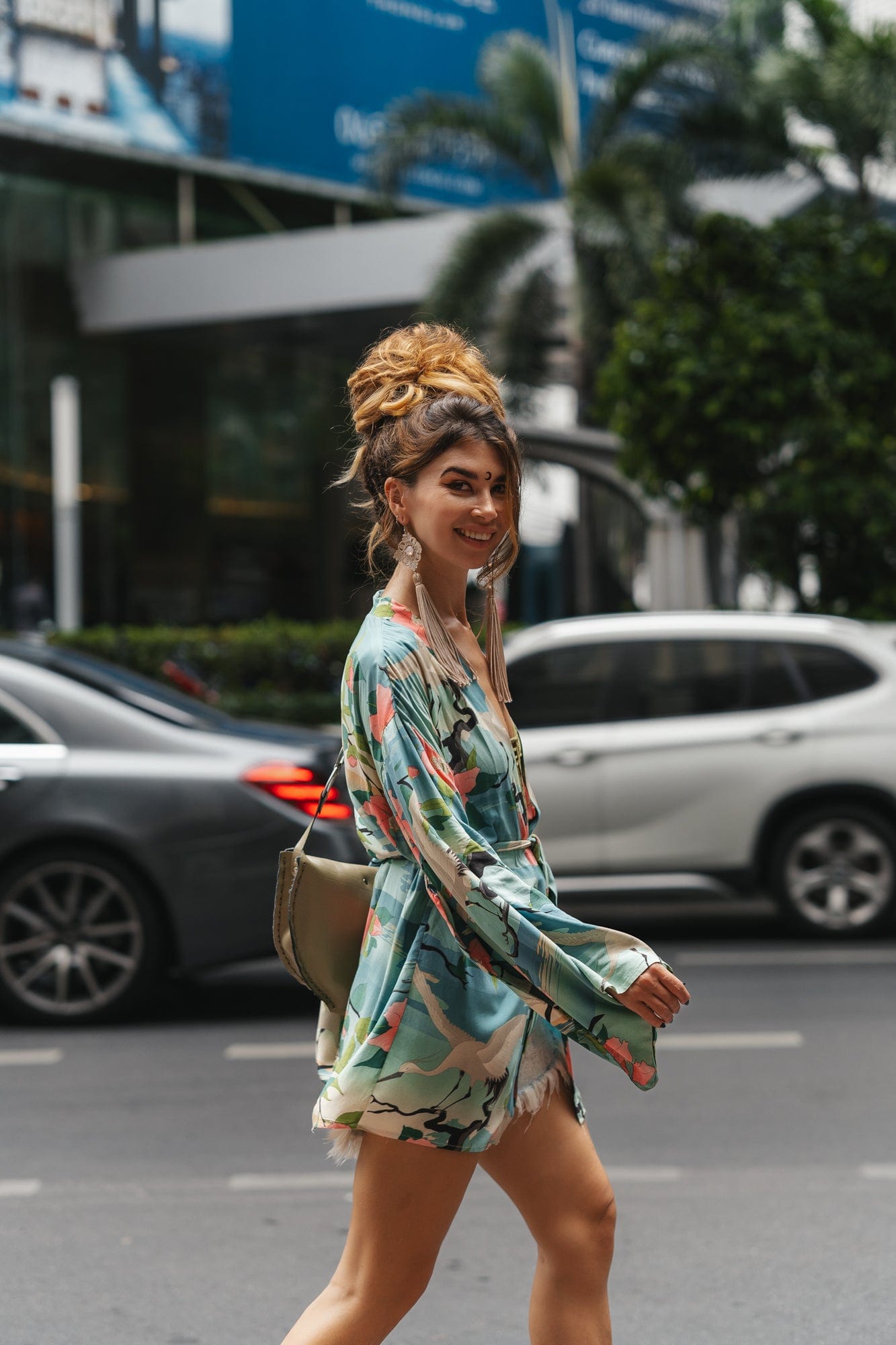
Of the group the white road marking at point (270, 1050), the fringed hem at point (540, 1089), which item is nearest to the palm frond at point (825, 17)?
the white road marking at point (270, 1050)

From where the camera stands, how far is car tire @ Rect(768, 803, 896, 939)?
7.99 meters

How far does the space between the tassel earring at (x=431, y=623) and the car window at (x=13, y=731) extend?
4.28 meters

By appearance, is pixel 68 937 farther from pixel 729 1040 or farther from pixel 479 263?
pixel 479 263

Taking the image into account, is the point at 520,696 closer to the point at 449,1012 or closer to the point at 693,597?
the point at 449,1012

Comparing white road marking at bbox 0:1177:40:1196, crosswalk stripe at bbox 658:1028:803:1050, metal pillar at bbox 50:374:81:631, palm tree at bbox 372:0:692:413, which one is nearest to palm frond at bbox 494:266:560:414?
palm tree at bbox 372:0:692:413

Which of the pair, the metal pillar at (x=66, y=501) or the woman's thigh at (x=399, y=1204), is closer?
the woman's thigh at (x=399, y=1204)

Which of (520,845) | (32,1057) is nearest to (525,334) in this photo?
(32,1057)

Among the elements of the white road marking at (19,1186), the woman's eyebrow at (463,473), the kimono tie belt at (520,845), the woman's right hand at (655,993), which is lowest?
the white road marking at (19,1186)

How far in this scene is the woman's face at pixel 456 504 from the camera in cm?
233

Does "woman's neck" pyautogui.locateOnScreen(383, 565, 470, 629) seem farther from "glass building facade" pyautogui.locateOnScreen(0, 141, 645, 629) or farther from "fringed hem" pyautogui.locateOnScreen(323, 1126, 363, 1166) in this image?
"glass building facade" pyautogui.locateOnScreen(0, 141, 645, 629)

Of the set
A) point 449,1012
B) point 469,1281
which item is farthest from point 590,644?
point 449,1012

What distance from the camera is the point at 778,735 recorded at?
26.4ft

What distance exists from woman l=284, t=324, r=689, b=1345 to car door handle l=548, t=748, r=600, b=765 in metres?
5.61

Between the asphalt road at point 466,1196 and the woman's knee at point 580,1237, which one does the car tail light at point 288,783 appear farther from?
the woman's knee at point 580,1237
